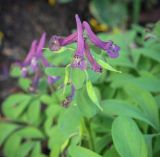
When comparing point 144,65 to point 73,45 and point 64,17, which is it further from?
point 64,17

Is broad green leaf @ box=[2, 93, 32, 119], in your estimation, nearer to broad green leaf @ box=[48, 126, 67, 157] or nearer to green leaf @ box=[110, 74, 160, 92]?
broad green leaf @ box=[48, 126, 67, 157]

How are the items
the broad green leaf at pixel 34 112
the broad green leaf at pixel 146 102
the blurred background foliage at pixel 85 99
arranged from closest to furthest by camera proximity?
the blurred background foliage at pixel 85 99
the broad green leaf at pixel 146 102
the broad green leaf at pixel 34 112

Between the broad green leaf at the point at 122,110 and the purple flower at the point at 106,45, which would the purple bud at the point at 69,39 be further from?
the broad green leaf at the point at 122,110

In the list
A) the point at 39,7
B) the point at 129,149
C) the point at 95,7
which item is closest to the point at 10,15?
the point at 39,7

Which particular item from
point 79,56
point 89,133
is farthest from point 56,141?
point 79,56

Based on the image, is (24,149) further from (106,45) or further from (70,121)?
(106,45)

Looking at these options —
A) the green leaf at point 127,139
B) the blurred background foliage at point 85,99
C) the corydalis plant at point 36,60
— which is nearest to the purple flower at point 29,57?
the corydalis plant at point 36,60
